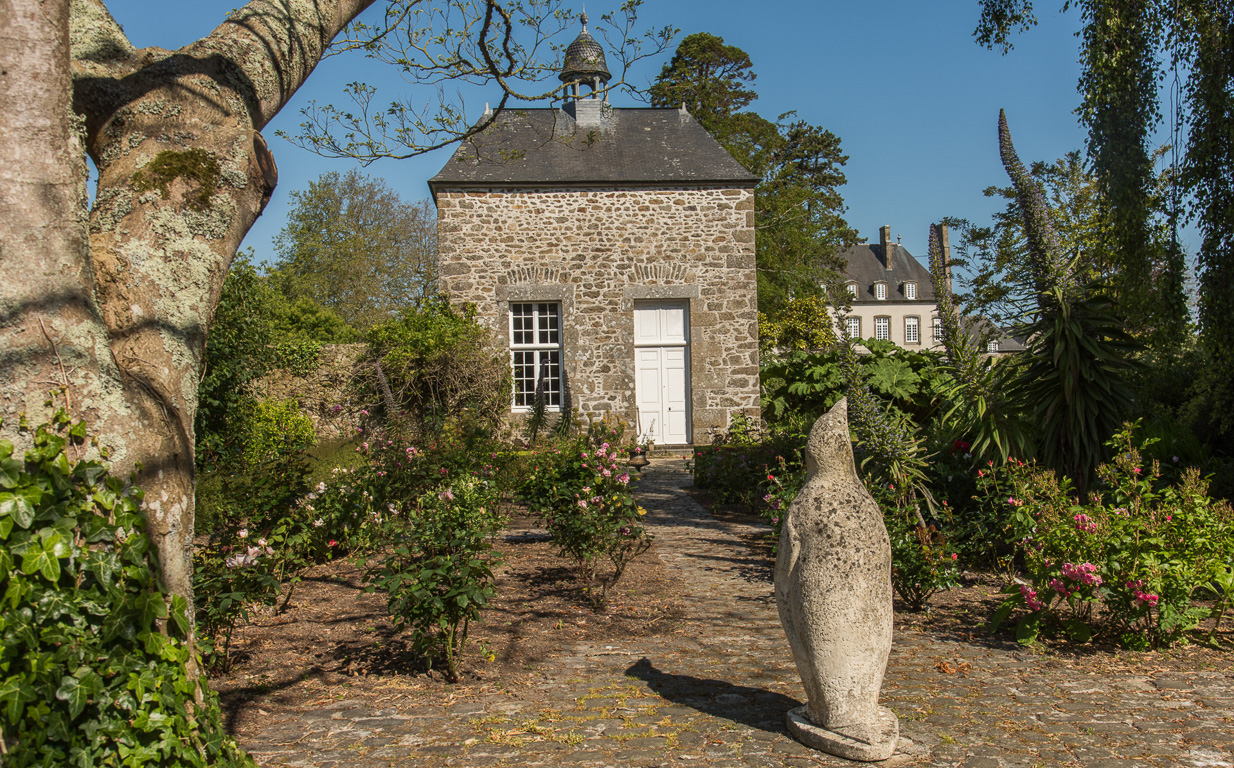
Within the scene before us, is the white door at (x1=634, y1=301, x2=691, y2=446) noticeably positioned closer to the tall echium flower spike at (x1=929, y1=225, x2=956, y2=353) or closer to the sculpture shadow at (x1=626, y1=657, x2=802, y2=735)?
the tall echium flower spike at (x1=929, y1=225, x2=956, y2=353)

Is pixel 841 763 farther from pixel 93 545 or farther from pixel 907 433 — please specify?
pixel 907 433

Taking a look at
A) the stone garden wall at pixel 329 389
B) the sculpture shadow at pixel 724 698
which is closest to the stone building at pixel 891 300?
the stone garden wall at pixel 329 389

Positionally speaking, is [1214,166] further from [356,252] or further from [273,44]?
[356,252]

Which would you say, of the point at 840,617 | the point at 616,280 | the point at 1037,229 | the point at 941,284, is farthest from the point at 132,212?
the point at 616,280

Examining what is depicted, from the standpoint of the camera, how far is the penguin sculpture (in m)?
3.01

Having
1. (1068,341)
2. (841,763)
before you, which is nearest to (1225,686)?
(841,763)

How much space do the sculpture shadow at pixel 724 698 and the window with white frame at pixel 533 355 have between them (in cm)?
1047

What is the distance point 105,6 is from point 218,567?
266cm

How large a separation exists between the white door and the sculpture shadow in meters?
10.5

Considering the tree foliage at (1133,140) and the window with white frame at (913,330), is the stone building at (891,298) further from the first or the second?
the tree foliage at (1133,140)

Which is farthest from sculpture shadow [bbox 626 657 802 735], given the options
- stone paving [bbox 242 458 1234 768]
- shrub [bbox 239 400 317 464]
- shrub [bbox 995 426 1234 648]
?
shrub [bbox 239 400 317 464]

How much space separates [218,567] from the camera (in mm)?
4012

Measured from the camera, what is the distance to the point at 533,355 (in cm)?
1434

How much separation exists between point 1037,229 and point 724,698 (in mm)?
4504
